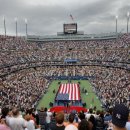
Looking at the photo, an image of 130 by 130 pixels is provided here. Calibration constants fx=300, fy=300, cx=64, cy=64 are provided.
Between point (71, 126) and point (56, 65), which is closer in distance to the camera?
point (71, 126)

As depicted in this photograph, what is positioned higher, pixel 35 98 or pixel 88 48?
pixel 88 48

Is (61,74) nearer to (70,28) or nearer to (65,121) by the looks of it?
(70,28)

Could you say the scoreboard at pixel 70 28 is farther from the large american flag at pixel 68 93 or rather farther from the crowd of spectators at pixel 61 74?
the large american flag at pixel 68 93

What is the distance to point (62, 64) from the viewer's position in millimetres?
79312

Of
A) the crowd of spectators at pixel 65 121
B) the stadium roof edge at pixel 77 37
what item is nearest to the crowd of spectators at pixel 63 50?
the stadium roof edge at pixel 77 37

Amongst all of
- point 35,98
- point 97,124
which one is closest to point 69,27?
point 35,98

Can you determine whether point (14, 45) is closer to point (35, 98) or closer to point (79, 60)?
point (79, 60)

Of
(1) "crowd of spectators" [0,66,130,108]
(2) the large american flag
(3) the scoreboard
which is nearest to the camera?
(1) "crowd of spectators" [0,66,130,108]

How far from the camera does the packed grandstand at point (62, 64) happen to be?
151 ft

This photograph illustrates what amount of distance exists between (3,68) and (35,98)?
84.2ft

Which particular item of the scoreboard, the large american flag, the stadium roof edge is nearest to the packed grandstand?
the stadium roof edge

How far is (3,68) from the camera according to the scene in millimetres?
66375

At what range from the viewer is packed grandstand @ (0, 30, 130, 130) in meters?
46.0

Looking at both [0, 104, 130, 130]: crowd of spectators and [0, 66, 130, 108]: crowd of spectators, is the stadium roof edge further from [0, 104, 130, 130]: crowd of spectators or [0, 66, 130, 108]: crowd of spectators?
[0, 104, 130, 130]: crowd of spectators
